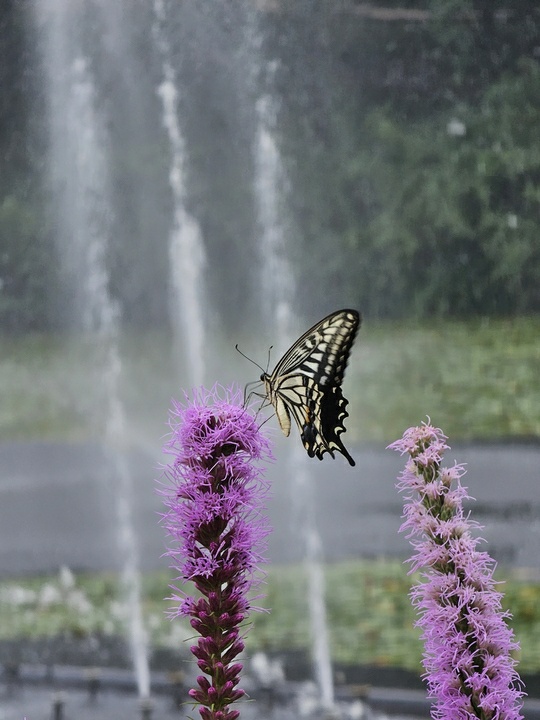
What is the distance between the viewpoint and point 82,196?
17.2 ft

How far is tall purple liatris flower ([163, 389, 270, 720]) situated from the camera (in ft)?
3.48

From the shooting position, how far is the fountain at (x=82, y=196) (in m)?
5.17

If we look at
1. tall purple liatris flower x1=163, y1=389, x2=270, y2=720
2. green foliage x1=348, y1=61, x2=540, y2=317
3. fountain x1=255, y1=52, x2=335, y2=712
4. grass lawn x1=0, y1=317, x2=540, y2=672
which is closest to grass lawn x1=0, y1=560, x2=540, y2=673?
grass lawn x1=0, y1=317, x2=540, y2=672

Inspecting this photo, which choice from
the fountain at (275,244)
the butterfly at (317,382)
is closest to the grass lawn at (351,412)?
the fountain at (275,244)

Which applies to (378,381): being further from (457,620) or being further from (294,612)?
(457,620)

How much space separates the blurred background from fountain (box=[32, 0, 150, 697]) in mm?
12

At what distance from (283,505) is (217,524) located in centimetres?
391

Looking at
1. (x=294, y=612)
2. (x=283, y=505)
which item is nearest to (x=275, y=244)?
(x=283, y=505)

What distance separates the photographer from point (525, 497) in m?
4.68

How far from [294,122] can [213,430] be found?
4260 millimetres

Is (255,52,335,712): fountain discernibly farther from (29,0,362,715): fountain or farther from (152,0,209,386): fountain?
(152,0,209,386): fountain

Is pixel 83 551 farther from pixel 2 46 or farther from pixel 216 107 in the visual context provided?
pixel 2 46

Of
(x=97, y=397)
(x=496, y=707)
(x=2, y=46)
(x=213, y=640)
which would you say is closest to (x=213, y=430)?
(x=213, y=640)

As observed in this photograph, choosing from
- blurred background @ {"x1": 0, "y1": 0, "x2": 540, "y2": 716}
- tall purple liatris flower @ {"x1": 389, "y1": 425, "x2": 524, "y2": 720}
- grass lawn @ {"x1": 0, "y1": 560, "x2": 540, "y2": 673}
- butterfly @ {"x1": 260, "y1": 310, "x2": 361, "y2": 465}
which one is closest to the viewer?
tall purple liatris flower @ {"x1": 389, "y1": 425, "x2": 524, "y2": 720}
